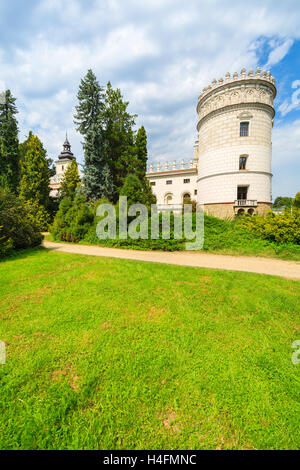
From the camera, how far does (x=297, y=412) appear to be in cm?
204

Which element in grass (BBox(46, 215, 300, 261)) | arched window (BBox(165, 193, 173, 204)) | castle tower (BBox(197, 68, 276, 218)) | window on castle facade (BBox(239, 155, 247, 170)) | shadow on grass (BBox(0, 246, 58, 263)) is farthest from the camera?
arched window (BBox(165, 193, 173, 204))

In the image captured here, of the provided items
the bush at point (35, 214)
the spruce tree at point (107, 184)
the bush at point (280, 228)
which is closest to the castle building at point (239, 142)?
→ the bush at point (280, 228)

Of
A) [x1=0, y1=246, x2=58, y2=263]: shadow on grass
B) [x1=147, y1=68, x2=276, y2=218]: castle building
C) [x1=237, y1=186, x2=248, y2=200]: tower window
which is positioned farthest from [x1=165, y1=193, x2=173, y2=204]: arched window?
[x1=0, y1=246, x2=58, y2=263]: shadow on grass

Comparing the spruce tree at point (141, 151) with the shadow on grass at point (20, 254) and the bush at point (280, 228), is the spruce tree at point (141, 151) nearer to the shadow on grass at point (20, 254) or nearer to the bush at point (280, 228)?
the bush at point (280, 228)

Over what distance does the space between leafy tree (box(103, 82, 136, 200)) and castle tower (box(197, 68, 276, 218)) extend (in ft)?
37.5

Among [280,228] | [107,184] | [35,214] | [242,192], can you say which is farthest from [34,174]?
[242,192]

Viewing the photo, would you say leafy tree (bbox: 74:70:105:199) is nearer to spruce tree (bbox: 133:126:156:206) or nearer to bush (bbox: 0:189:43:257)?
spruce tree (bbox: 133:126:156:206)

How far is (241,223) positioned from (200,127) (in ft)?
67.7

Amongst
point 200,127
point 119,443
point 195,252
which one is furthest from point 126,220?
point 200,127

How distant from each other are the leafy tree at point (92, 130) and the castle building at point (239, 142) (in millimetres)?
14703

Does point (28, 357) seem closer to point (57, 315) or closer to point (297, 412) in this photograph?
point (57, 315)

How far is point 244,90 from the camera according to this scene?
21.7m

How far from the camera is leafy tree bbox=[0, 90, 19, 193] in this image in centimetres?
1853

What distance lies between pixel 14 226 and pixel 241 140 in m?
25.6
